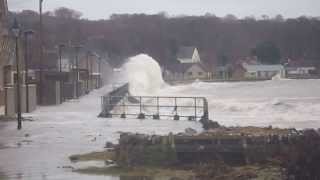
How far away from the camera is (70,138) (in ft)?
84.9

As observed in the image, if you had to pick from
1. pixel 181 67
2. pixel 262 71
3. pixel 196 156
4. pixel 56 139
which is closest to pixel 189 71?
pixel 181 67

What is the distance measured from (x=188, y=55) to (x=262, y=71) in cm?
2381

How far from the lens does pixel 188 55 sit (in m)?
196

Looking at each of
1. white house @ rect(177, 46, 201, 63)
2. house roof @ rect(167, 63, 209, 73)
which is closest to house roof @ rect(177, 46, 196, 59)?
white house @ rect(177, 46, 201, 63)

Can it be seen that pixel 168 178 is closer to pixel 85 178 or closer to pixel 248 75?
pixel 85 178

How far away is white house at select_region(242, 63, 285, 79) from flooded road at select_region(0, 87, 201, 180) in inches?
5429

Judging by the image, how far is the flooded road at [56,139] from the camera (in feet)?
58.0

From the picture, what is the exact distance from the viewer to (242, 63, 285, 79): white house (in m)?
176

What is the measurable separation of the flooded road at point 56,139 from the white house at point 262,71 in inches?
5429

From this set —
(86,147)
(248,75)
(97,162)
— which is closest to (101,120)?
(86,147)

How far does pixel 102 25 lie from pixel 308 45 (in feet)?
167

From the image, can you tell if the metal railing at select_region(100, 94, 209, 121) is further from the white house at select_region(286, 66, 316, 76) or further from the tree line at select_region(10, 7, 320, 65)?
the white house at select_region(286, 66, 316, 76)

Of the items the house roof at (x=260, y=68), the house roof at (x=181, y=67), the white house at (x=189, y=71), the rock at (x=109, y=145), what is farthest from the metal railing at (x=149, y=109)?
the house roof at (x=181, y=67)

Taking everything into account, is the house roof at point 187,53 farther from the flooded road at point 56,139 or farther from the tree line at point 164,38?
the flooded road at point 56,139
